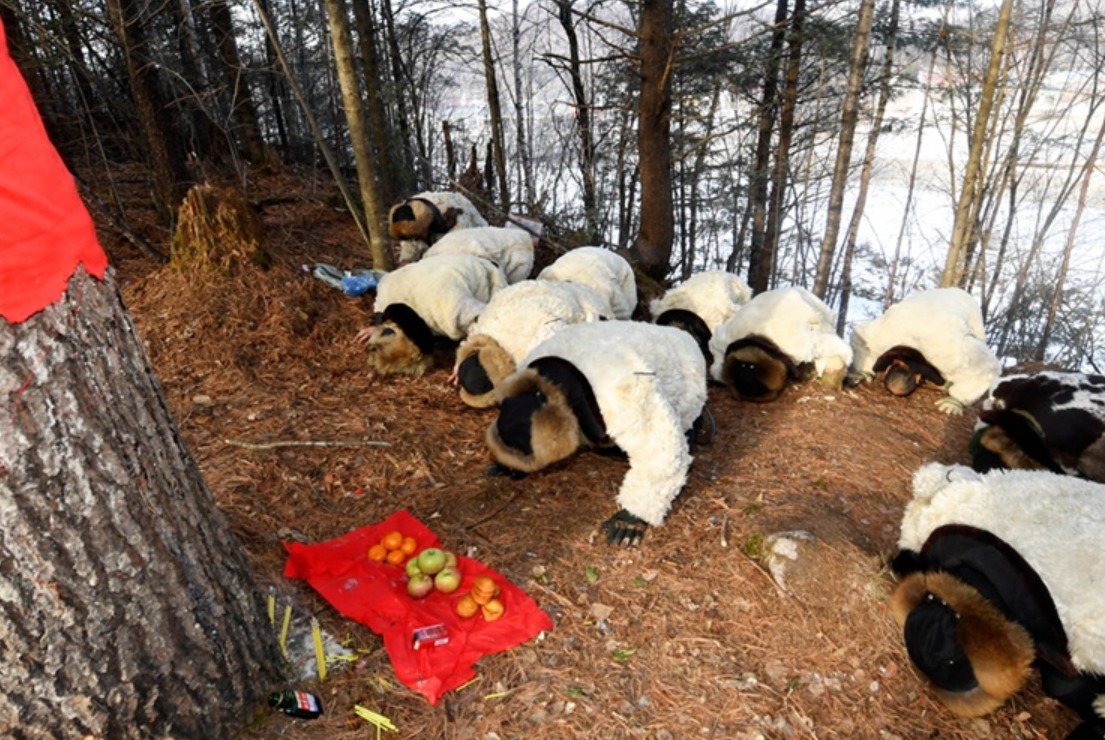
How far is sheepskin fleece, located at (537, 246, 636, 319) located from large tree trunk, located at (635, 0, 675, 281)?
154 centimetres

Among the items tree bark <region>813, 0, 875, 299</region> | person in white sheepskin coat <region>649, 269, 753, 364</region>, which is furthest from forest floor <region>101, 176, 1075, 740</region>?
tree bark <region>813, 0, 875, 299</region>

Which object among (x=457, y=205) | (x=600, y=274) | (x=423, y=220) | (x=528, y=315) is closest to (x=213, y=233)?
(x=423, y=220)

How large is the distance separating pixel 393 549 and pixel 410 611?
16.8 inches

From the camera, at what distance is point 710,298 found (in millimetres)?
6262

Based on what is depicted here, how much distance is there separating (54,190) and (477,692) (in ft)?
6.88

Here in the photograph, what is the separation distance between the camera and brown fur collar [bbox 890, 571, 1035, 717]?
216 cm

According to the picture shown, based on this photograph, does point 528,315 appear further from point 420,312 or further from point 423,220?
point 423,220

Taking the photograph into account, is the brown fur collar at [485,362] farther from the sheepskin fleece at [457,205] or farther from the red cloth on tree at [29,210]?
the sheepskin fleece at [457,205]

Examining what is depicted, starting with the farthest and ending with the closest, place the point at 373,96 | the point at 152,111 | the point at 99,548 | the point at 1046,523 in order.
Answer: the point at 373,96
the point at 152,111
the point at 1046,523
the point at 99,548

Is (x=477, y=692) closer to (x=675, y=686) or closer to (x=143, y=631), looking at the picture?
(x=675, y=686)

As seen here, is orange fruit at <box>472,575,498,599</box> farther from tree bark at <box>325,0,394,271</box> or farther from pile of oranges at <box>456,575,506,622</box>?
tree bark at <box>325,0,394,271</box>

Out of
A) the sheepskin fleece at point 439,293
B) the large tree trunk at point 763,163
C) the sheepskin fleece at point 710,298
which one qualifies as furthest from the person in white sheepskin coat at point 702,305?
the large tree trunk at point 763,163

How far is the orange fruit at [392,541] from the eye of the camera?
301 cm

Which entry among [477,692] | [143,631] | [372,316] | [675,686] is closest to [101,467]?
[143,631]
